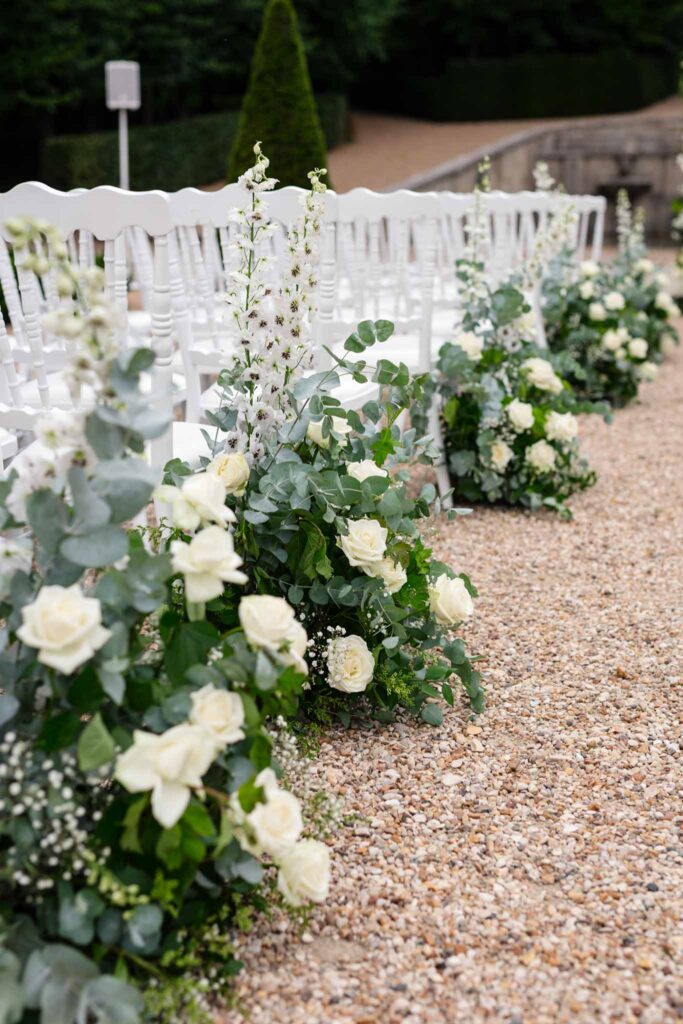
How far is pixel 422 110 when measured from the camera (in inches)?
912

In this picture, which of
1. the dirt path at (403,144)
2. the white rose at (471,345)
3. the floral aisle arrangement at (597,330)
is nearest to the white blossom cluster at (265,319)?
the white rose at (471,345)

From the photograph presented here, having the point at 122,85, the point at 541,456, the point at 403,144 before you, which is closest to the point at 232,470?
the point at 541,456

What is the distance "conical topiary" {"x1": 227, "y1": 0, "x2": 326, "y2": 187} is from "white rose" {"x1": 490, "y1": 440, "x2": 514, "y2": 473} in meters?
3.87

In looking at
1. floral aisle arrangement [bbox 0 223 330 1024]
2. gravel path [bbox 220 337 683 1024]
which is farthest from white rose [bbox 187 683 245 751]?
gravel path [bbox 220 337 683 1024]

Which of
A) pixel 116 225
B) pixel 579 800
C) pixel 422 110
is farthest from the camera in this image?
pixel 422 110

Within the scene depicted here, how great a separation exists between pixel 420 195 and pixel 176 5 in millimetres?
13928

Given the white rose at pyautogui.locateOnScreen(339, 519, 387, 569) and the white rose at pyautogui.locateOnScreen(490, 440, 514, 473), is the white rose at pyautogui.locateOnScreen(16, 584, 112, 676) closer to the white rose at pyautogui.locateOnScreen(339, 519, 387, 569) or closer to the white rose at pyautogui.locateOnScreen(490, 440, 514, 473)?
the white rose at pyautogui.locateOnScreen(339, 519, 387, 569)

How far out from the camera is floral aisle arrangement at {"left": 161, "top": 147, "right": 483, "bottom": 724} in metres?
2.36

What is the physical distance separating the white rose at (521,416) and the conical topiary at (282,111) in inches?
152

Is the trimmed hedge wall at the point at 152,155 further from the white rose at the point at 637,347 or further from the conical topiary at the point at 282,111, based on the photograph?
the white rose at the point at 637,347

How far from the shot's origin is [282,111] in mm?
7559

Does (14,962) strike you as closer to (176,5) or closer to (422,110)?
(176,5)

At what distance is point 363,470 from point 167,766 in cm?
105

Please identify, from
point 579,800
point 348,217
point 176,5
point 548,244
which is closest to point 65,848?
point 579,800
